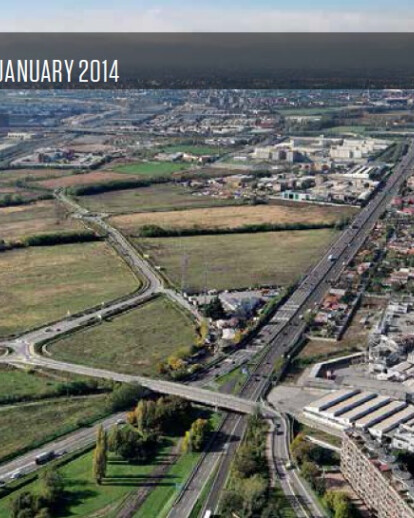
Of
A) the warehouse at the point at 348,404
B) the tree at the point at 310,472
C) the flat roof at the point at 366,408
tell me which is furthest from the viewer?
the warehouse at the point at 348,404

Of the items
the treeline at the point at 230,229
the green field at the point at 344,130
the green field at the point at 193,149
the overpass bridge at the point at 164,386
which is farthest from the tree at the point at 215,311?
the green field at the point at 344,130

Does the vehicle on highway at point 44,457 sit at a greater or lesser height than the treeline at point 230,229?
lesser

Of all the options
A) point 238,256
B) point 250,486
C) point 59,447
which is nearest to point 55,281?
point 238,256

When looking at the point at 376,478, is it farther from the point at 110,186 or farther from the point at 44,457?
the point at 110,186

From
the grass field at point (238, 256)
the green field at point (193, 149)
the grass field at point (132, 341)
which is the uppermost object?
the green field at point (193, 149)

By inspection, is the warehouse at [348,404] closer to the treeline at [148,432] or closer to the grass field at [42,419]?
the treeline at [148,432]

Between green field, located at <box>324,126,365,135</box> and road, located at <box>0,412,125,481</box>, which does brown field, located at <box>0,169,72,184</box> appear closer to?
green field, located at <box>324,126,365,135</box>
